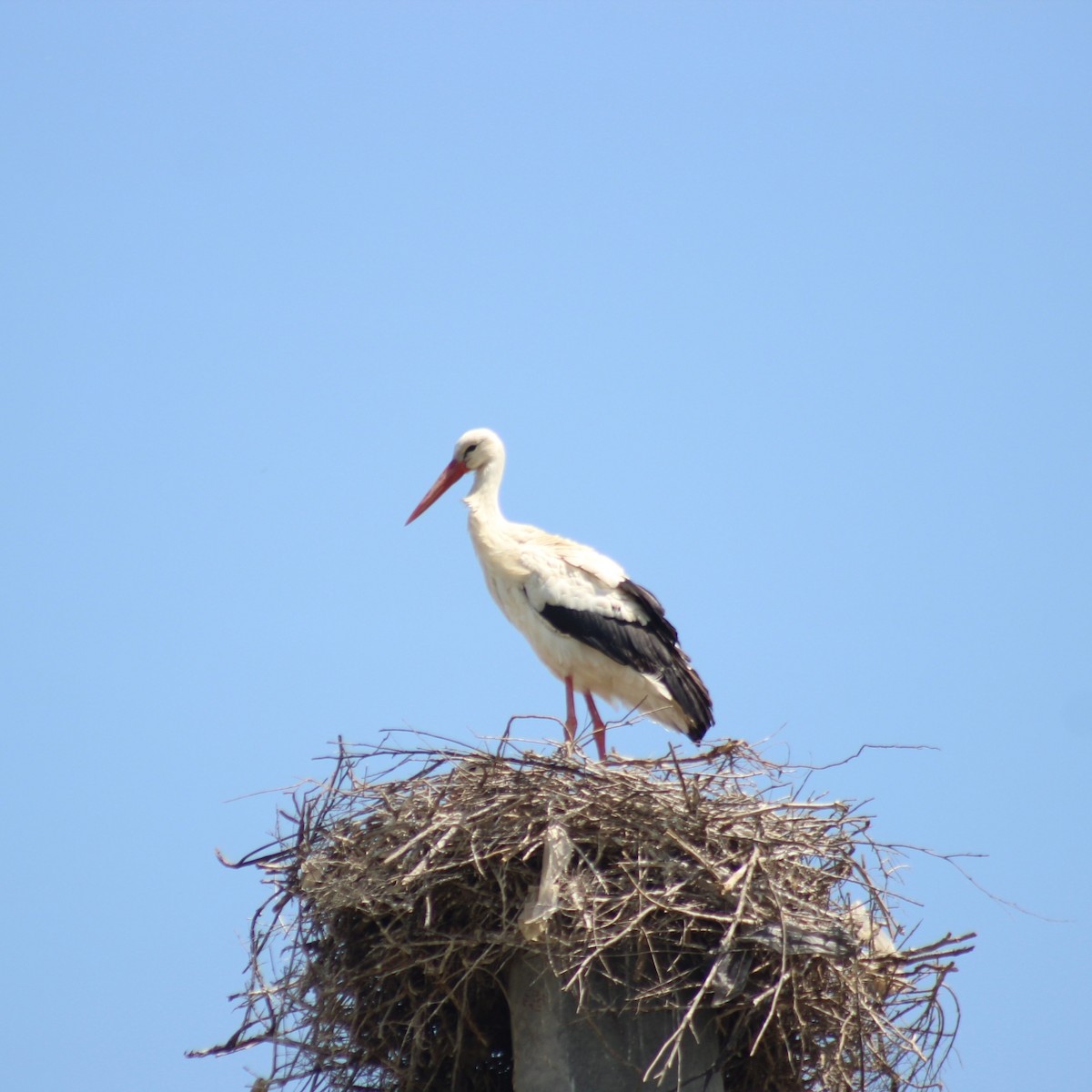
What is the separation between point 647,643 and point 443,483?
5.45 ft

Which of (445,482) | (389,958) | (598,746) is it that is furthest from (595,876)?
(445,482)

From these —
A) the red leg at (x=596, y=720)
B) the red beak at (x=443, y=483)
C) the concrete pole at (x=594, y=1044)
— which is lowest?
the concrete pole at (x=594, y=1044)

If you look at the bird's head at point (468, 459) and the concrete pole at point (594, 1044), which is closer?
the concrete pole at point (594, 1044)

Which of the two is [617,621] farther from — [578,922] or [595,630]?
[578,922]

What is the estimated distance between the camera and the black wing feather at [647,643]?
7691 mm

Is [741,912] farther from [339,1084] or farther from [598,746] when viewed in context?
[598,746]

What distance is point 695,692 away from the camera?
775cm

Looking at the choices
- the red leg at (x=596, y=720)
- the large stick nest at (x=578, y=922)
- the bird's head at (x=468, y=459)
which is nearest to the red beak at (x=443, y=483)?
the bird's head at (x=468, y=459)

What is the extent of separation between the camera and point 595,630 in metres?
7.69

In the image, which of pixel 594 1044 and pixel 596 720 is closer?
pixel 594 1044

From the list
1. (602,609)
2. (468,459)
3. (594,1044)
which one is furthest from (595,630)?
(594,1044)

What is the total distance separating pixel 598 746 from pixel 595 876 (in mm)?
2508

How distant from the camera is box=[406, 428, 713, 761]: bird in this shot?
7703 mm

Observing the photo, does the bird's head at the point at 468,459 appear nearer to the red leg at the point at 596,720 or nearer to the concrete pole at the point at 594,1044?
the red leg at the point at 596,720
